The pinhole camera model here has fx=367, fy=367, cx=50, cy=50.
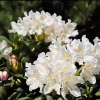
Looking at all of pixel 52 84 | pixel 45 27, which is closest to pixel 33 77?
pixel 52 84

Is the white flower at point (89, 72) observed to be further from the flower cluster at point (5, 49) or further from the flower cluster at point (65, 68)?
the flower cluster at point (5, 49)

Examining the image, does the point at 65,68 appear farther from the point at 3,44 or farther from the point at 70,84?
the point at 3,44

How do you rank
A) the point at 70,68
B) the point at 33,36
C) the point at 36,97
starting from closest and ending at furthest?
the point at 70,68 < the point at 36,97 < the point at 33,36

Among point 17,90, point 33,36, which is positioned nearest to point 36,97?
point 17,90

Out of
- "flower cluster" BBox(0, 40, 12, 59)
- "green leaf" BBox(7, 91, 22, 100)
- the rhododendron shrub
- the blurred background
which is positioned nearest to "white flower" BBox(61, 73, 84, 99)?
the rhododendron shrub

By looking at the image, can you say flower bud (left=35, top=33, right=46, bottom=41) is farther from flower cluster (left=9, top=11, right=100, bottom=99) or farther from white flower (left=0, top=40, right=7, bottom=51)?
flower cluster (left=9, top=11, right=100, bottom=99)

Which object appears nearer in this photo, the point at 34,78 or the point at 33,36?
the point at 34,78

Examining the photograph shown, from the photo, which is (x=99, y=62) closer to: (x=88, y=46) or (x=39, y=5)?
(x=88, y=46)
